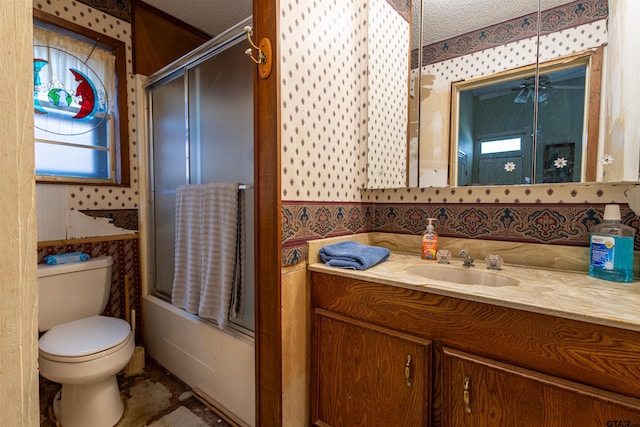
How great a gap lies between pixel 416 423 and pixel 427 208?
2.78 feet

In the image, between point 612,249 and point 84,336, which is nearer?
point 612,249

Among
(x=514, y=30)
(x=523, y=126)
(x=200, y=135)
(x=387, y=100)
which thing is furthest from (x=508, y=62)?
(x=200, y=135)

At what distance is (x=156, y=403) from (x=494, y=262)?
174 centimetres

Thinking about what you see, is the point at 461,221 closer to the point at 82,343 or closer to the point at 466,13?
the point at 466,13

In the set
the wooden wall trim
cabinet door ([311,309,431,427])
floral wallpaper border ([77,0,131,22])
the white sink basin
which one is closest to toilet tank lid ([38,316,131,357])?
the wooden wall trim

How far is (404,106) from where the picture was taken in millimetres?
1489

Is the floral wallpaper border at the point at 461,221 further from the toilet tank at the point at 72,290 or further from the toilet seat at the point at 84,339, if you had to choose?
the toilet tank at the point at 72,290

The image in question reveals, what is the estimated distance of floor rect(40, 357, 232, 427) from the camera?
143 centimetres

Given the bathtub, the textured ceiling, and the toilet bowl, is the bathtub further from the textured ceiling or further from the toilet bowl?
the textured ceiling

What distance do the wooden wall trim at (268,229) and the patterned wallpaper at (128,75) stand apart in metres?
1.31

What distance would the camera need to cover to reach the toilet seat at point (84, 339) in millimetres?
1289

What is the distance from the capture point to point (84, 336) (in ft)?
4.72

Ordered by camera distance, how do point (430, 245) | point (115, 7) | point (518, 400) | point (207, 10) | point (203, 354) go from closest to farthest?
point (518, 400), point (430, 245), point (203, 354), point (115, 7), point (207, 10)

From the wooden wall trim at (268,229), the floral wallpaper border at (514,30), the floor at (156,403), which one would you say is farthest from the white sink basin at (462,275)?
the floor at (156,403)
